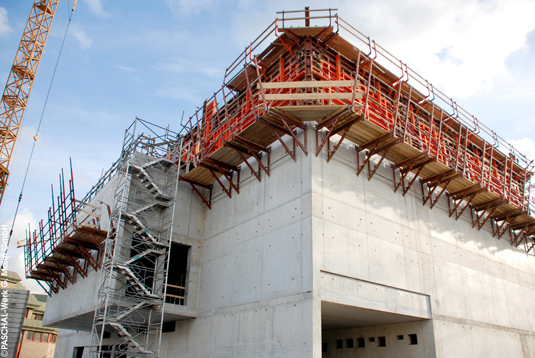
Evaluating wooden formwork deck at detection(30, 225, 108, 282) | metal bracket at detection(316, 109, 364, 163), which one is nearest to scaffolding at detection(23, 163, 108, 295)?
wooden formwork deck at detection(30, 225, 108, 282)

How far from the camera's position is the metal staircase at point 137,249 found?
18.7m

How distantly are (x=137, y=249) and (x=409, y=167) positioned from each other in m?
14.6

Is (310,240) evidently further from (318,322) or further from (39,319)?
(39,319)

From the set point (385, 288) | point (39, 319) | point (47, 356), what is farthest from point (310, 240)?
point (39, 319)

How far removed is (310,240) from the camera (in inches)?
629

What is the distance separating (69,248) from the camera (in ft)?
81.8

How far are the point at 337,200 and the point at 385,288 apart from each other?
435 centimetres

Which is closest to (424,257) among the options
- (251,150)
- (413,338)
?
(413,338)

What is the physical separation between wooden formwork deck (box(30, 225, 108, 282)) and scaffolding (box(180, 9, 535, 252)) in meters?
5.90

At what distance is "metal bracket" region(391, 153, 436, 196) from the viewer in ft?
Answer: 67.0

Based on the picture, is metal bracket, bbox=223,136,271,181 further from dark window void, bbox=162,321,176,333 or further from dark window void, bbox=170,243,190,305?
dark window void, bbox=162,321,176,333

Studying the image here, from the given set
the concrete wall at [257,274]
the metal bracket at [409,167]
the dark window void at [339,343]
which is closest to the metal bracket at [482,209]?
the metal bracket at [409,167]

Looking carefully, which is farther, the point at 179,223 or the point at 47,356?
the point at 47,356

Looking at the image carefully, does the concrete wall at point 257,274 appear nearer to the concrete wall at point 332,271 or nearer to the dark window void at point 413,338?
the concrete wall at point 332,271
